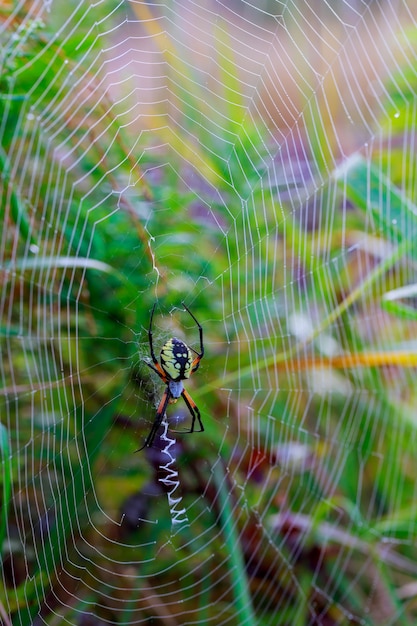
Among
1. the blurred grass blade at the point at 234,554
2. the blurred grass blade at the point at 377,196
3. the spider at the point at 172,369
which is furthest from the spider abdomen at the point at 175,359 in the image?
Answer: the blurred grass blade at the point at 377,196

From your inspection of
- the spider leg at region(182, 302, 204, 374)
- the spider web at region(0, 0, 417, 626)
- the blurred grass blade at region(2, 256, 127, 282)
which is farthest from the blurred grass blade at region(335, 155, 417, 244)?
the blurred grass blade at region(2, 256, 127, 282)

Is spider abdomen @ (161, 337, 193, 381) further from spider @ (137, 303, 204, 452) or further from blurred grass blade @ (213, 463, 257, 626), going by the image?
blurred grass blade @ (213, 463, 257, 626)

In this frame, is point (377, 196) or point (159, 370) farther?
point (377, 196)

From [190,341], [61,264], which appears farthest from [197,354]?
[61,264]

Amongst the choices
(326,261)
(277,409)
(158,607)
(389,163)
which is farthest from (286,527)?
(389,163)

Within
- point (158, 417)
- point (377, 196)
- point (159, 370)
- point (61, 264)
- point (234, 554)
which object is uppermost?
point (377, 196)

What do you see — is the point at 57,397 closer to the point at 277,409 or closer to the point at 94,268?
the point at 94,268

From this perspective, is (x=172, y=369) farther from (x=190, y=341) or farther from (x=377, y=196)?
(x=377, y=196)
